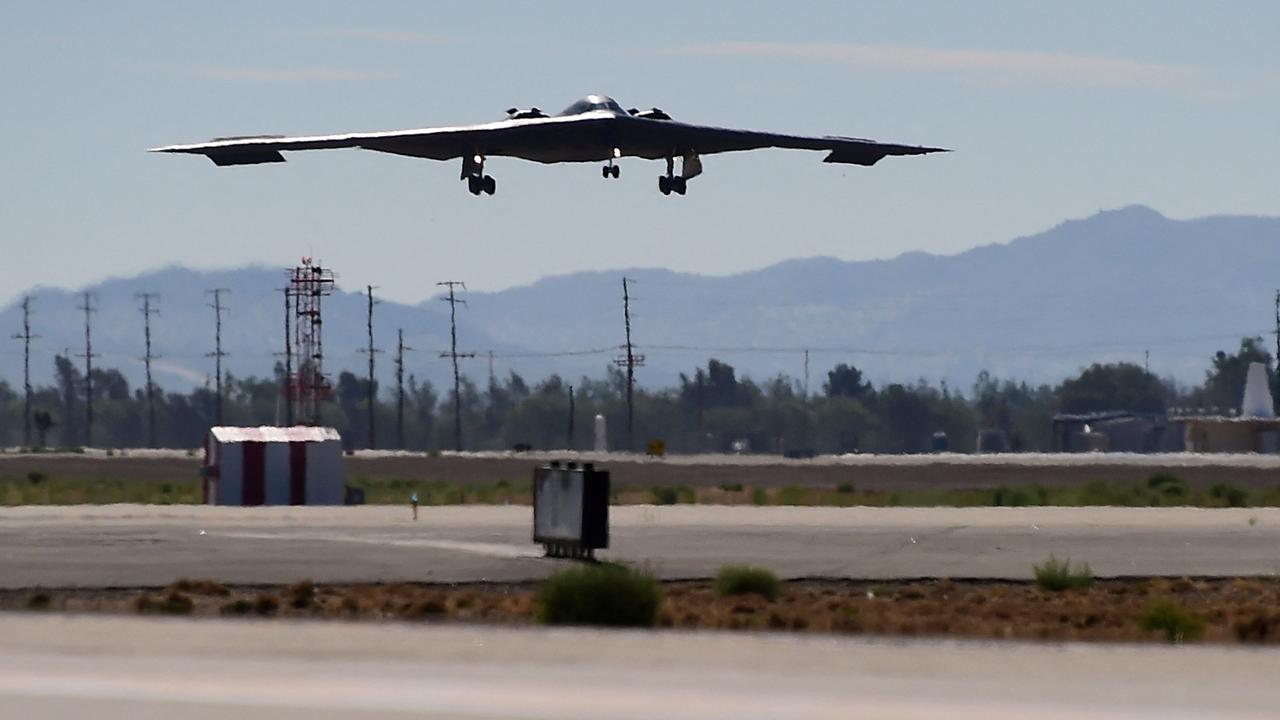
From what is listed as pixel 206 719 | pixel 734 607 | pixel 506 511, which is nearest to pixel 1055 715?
pixel 206 719

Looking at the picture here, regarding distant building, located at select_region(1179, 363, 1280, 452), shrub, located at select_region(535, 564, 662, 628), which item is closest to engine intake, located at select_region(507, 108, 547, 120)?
shrub, located at select_region(535, 564, 662, 628)

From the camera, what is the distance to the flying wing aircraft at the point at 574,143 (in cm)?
3859

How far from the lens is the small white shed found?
66.1 m

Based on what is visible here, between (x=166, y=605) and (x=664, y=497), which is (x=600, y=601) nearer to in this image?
(x=166, y=605)

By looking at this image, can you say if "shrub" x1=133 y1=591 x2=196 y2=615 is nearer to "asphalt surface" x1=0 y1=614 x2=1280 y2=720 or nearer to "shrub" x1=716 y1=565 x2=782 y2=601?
"asphalt surface" x1=0 y1=614 x2=1280 y2=720

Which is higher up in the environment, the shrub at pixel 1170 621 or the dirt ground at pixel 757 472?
the dirt ground at pixel 757 472

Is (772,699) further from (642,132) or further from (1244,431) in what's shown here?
(1244,431)

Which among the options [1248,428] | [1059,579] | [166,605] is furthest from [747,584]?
[1248,428]

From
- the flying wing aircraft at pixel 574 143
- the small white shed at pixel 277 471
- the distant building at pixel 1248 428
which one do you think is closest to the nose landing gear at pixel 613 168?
the flying wing aircraft at pixel 574 143

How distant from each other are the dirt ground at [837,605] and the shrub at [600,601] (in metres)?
0.42

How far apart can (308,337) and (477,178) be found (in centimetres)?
6878

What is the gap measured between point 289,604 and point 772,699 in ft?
42.6

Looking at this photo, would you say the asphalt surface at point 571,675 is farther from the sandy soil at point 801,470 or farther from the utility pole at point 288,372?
the utility pole at point 288,372

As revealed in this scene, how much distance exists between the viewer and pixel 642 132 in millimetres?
38781
